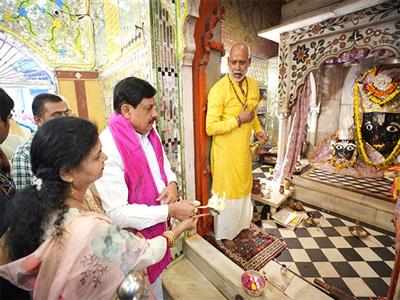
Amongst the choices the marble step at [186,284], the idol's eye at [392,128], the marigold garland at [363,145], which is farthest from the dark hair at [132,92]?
the idol's eye at [392,128]

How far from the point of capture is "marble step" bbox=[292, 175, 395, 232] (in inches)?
138

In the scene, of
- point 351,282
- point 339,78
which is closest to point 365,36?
point 351,282

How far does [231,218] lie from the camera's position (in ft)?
8.64

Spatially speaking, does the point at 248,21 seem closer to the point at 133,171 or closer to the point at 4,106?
the point at 133,171

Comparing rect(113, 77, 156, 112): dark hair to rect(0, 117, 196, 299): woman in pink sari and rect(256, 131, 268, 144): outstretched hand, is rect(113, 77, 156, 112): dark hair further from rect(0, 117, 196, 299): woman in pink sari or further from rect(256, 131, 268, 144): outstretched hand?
rect(256, 131, 268, 144): outstretched hand

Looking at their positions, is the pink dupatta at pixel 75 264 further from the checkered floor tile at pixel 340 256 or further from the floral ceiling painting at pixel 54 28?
the floral ceiling painting at pixel 54 28

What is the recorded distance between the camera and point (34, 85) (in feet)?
16.1

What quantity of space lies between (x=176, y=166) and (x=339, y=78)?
23.6ft

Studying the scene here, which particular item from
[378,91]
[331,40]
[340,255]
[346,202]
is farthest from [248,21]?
[340,255]

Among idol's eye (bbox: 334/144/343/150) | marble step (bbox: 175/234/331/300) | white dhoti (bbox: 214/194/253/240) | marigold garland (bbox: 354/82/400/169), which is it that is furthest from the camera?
idol's eye (bbox: 334/144/343/150)

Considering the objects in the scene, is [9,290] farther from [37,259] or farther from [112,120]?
[112,120]

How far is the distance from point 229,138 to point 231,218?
3.46ft

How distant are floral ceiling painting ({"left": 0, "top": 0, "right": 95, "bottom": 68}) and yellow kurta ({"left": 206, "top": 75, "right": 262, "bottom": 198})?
4.31 m

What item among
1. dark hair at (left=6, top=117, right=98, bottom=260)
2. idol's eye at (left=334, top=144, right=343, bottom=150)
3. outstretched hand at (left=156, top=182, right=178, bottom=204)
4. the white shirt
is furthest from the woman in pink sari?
idol's eye at (left=334, top=144, right=343, bottom=150)
